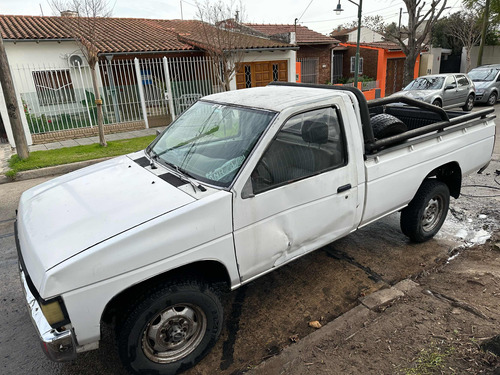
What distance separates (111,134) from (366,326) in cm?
1144

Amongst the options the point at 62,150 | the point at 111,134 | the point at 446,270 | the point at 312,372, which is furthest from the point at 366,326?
the point at 111,134

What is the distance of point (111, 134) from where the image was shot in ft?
40.7

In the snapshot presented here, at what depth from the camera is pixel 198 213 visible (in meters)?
2.38

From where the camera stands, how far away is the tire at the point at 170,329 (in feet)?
7.67

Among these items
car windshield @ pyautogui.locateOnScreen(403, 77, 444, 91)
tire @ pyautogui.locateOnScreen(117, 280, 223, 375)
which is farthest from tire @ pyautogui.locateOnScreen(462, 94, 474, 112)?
tire @ pyautogui.locateOnScreen(117, 280, 223, 375)

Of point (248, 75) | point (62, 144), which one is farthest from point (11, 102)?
point (248, 75)

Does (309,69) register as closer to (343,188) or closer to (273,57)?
(273,57)

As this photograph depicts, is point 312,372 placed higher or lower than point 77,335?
lower

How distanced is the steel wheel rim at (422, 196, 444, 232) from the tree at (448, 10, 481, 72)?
1272 inches

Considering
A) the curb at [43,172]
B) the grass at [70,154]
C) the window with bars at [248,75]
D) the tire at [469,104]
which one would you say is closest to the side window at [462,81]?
the tire at [469,104]

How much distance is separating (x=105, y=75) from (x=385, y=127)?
1300cm

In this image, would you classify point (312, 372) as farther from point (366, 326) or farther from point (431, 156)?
point (431, 156)

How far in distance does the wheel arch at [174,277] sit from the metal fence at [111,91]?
10.9 metres

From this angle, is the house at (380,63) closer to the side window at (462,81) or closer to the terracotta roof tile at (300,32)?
the terracotta roof tile at (300,32)
